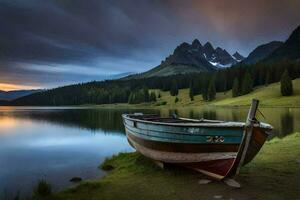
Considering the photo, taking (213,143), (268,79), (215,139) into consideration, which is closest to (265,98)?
(268,79)

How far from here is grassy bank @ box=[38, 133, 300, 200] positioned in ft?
39.6

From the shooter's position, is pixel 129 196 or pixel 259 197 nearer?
pixel 259 197

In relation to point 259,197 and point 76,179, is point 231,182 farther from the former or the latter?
point 76,179

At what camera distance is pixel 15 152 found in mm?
34000

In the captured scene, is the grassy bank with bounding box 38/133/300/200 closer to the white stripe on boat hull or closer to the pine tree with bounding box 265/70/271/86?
the white stripe on boat hull

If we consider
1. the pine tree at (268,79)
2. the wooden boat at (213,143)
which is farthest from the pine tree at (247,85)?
the wooden boat at (213,143)

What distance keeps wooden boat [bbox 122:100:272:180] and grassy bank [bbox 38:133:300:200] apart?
0.79 metres

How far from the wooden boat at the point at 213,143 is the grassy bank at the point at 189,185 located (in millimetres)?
787

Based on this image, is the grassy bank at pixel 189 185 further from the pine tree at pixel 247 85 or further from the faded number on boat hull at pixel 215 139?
the pine tree at pixel 247 85

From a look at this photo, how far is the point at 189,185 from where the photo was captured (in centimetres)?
1349

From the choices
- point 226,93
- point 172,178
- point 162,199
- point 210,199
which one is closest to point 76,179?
point 172,178

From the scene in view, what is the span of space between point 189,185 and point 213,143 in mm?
2096

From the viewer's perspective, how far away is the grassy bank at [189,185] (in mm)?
12062

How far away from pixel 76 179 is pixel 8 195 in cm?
411
